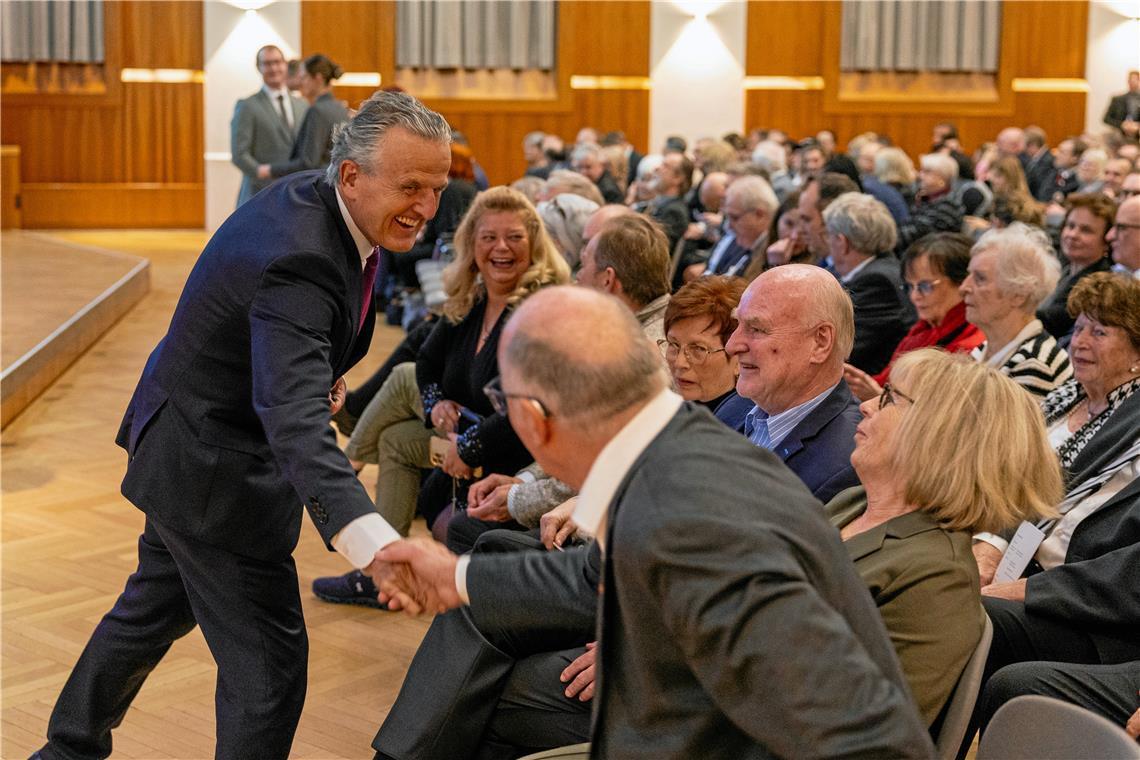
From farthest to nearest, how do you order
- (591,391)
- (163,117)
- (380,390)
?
1. (163,117)
2. (380,390)
3. (591,391)

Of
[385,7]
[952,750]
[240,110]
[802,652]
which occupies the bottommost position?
[952,750]

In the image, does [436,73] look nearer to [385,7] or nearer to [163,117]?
[385,7]

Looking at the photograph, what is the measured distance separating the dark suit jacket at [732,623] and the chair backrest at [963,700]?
1.53ft

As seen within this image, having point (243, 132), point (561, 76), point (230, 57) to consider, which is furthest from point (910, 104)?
point (243, 132)

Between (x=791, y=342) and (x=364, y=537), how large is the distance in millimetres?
1046

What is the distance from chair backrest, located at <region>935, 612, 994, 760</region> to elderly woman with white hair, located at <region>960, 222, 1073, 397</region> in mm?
2085

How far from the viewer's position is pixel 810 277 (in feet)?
9.26

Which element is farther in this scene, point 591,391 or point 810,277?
point 810,277


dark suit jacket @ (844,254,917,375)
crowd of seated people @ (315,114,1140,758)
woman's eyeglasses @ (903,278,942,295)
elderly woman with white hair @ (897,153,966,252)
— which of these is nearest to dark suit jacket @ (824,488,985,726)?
crowd of seated people @ (315,114,1140,758)

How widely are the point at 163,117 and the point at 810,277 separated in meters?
13.7

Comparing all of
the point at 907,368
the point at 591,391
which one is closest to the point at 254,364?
the point at 591,391

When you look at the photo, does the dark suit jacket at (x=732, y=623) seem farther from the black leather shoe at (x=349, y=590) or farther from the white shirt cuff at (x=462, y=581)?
the black leather shoe at (x=349, y=590)

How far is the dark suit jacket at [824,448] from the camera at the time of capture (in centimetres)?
261

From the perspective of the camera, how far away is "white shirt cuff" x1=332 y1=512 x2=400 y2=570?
7.07 ft
